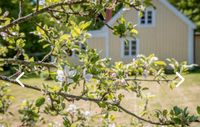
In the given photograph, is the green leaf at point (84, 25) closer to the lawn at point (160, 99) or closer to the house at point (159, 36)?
the lawn at point (160, 99)

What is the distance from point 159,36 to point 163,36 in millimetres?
233

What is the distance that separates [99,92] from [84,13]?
1.76 feet

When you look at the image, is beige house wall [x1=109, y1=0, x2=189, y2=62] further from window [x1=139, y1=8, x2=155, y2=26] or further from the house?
window [x1=139, y1=8, x2=155, y2=26]

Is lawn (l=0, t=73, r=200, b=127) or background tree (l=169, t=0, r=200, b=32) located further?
background tree (l=169, t=0, r=200, b=32)

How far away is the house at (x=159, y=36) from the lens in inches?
993

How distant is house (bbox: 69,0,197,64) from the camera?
82.7 ft

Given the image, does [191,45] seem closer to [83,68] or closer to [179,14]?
[179,14]

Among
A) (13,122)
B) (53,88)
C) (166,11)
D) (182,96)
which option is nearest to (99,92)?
(53,88)

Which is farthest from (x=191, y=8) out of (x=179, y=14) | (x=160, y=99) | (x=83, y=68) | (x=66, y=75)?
(x=66, y=75)

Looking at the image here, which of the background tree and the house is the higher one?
the background tree

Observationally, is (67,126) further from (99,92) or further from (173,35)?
(173,35)

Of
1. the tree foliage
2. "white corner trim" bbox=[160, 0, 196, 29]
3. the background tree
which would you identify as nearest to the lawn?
the tree foliage

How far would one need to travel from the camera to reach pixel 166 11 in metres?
25.2

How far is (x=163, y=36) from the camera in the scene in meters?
25.5
